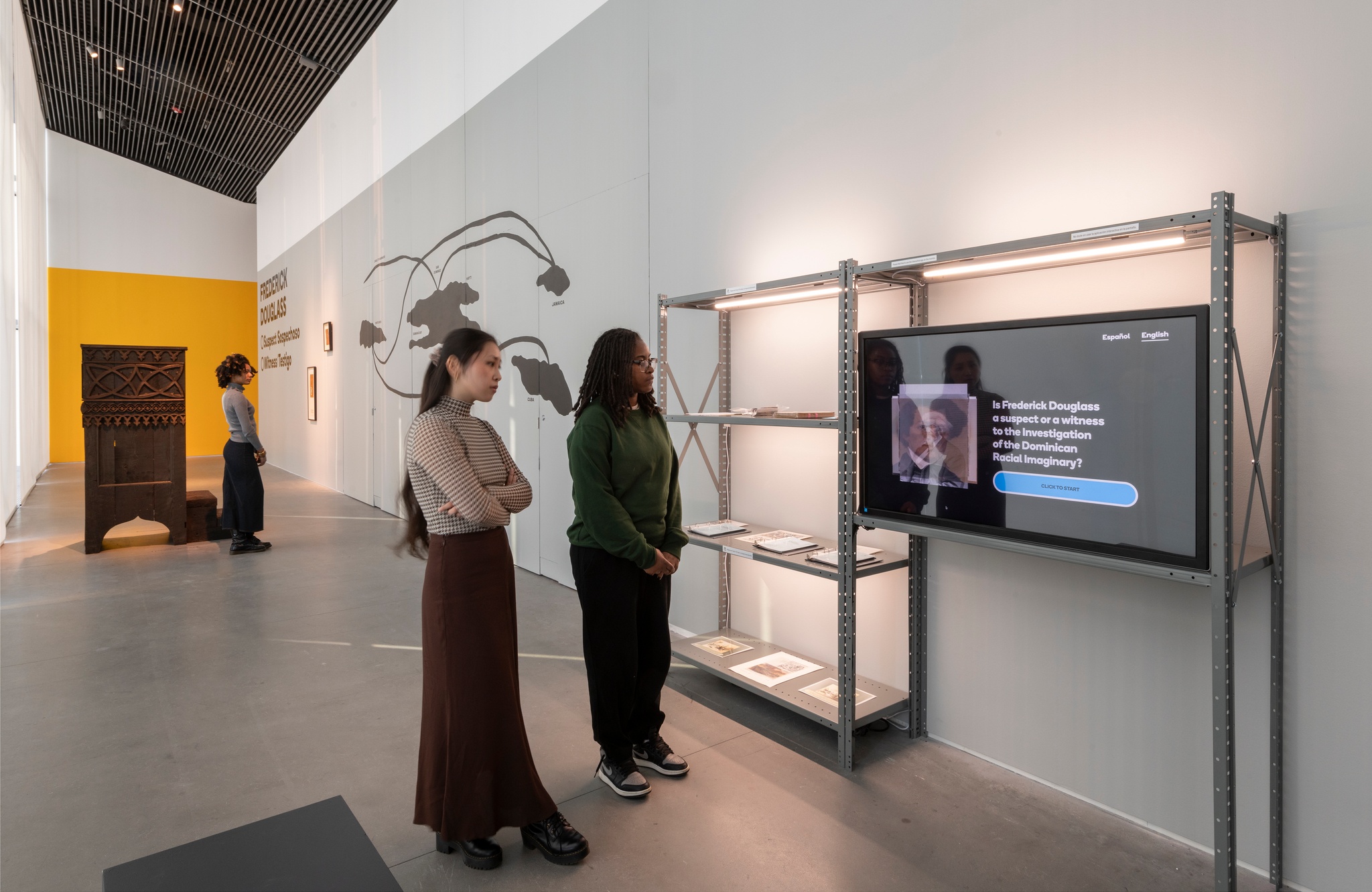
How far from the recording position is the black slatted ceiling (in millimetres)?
8914

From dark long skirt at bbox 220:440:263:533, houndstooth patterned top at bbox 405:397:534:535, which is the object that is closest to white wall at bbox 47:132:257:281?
dark long skirt at bbox 220:440:263:533

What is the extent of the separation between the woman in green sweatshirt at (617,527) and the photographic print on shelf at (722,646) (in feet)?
3.15

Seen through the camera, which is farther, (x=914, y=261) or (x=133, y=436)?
(x=133, y=436)

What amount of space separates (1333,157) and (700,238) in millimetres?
2693

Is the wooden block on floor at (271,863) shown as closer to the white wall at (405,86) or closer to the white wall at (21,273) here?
the white wall at (405,86)

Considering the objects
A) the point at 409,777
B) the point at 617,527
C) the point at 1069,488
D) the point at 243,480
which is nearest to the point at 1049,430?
the point at 1069,488

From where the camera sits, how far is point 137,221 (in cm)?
1491

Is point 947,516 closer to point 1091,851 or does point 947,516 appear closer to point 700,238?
point 1091,851

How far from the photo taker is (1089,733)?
2506mm

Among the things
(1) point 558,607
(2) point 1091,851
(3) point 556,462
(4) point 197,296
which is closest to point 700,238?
(3) point 556,462


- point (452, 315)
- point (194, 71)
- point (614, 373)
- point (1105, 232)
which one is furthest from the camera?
point (194, 71)

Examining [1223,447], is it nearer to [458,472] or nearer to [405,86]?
[458,472]

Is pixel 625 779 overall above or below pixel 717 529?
below

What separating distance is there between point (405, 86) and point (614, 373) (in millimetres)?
7134
